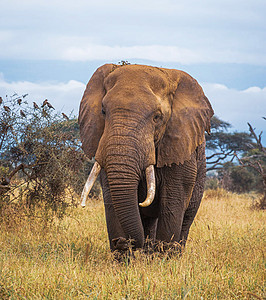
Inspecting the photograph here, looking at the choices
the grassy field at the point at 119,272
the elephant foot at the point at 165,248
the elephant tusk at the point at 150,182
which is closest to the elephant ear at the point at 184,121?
the elephant tusk at the point at 150,182

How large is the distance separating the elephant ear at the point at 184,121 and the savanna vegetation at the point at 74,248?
1.11m

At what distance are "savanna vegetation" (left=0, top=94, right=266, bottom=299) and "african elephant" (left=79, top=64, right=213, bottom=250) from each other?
516 millimetres

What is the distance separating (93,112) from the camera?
533 cm

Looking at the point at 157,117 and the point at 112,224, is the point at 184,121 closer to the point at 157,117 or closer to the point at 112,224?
the point at 157,117

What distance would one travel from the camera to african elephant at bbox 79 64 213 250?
4.59 meters

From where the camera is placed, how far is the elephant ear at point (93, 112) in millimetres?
5270

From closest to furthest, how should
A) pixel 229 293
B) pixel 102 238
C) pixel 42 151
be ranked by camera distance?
pixel 229 293, pixel 102 238, pixel 42 151

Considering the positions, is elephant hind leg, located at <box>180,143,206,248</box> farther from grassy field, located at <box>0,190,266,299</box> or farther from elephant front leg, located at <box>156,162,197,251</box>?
elephant front leg, located at <box>156,162,197,251</box>

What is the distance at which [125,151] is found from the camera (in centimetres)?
450

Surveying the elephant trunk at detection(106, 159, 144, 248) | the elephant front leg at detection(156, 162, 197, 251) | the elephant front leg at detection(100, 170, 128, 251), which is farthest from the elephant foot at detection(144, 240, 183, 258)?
the elephant trunk at detection(106, 159, 144, 248)

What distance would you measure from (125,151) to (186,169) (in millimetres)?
1213

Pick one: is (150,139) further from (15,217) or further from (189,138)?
(15,217)

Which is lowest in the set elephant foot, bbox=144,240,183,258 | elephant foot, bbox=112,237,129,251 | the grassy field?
the grassy field

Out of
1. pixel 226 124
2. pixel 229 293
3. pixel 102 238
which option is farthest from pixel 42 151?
pixel 226 124
